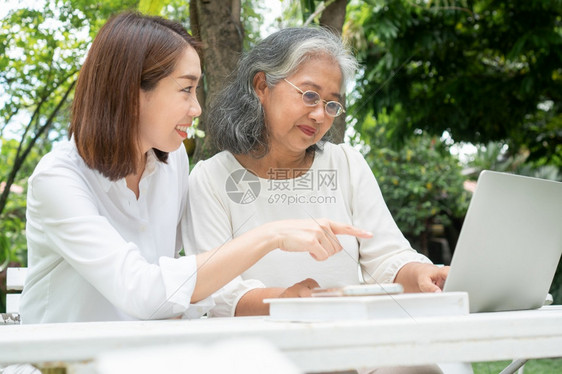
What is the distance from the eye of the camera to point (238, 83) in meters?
2.14

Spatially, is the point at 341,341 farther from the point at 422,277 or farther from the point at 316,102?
the point at 316,102

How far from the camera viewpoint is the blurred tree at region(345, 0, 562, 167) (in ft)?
17.3

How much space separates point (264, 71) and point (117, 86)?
0.55 meters

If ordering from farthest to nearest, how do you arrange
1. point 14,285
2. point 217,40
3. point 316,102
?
point 217,40 → point 14,285 → point 316,102

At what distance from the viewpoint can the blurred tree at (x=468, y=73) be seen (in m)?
5.26

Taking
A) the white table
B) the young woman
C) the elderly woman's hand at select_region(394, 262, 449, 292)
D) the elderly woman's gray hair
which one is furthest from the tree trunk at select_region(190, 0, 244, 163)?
the white table

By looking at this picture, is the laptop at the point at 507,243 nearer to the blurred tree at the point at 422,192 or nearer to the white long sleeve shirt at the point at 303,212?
the white long sleeve shirt at the point at 303,212

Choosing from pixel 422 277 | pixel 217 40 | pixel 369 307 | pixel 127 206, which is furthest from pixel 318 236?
pixel 217 40

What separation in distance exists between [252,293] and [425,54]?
4.64 m

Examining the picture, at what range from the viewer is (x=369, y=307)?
0.95 m

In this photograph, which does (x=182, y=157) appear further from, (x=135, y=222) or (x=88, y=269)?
(x=88, y=269)

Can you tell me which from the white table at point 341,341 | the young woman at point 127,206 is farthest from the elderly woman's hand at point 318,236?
the white table at point 341,341

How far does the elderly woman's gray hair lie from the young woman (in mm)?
218

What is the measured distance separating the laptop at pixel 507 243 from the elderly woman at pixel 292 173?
439 mm
